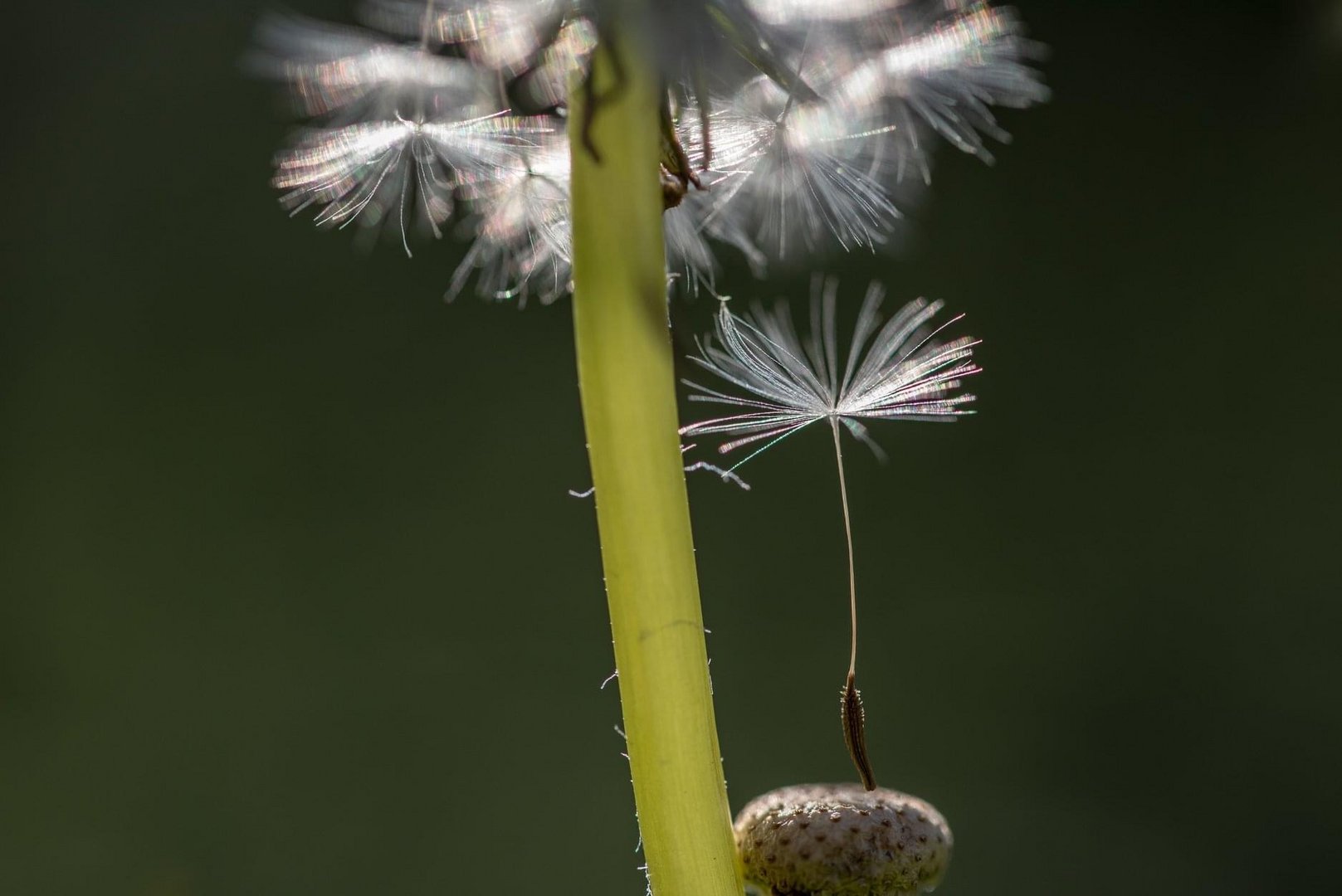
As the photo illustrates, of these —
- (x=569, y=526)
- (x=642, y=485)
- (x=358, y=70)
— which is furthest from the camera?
(x=569, y=526)

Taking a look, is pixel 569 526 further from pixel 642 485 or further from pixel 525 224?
pixel 642 485

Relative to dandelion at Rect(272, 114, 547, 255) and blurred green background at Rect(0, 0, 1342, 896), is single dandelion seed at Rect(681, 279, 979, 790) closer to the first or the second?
dandelion at Rect(272, 114, 547, 255)

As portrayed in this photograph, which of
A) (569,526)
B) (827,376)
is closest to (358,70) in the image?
(827,376)

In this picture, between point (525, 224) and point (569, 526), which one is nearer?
point (525, 224)

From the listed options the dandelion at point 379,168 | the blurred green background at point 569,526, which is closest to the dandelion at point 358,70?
the dandelion at point 379,168

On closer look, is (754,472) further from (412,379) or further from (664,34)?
(664,34)

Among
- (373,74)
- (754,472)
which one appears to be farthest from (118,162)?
(373,74)
